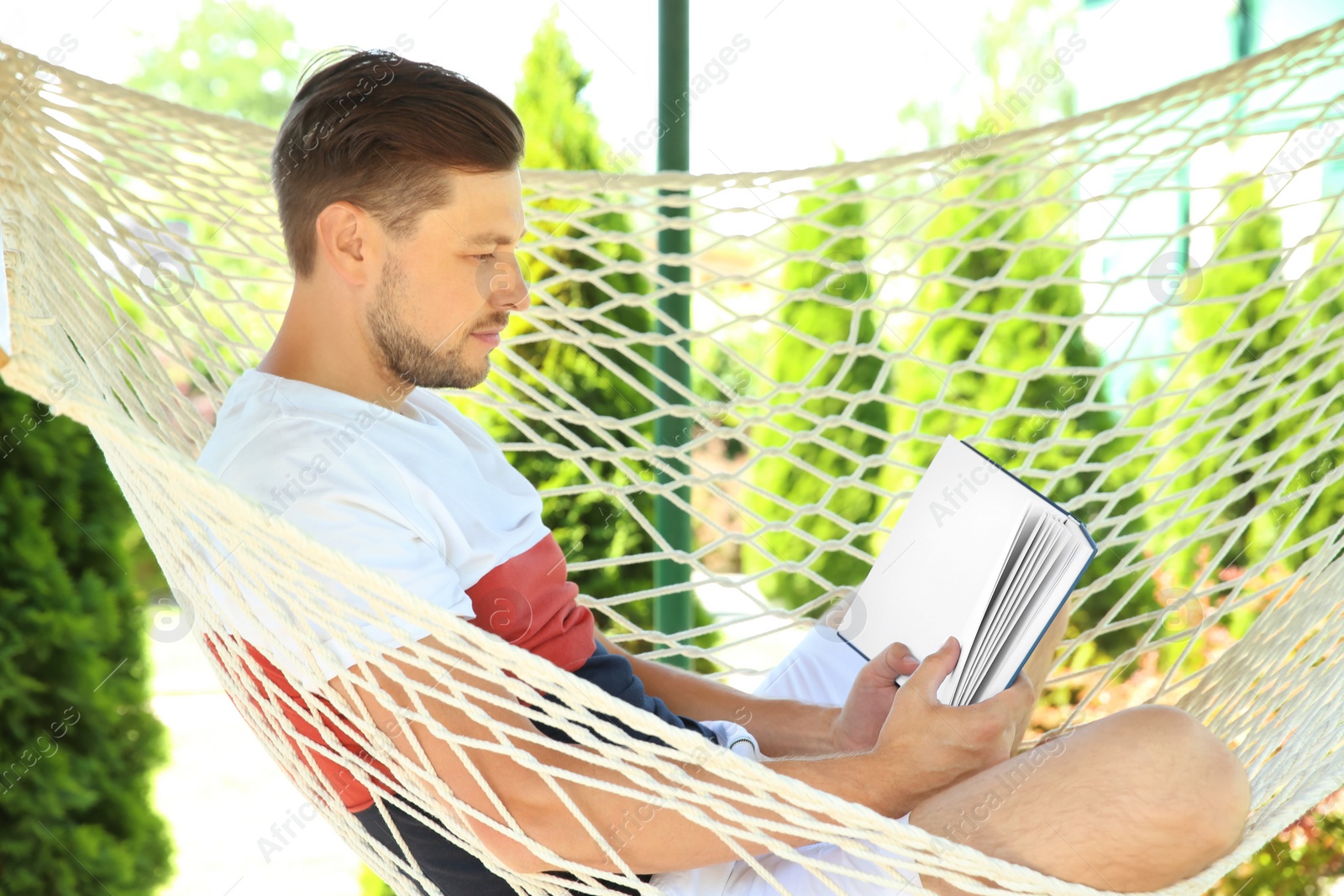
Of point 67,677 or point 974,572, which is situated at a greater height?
point 974,572

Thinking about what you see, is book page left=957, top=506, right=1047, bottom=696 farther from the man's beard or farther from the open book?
the man's beard

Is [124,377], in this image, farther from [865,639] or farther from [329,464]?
[865,639]

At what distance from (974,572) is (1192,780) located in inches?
9.6

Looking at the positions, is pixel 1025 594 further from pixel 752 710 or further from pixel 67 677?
pixel 67 677

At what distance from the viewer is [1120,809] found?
0.76 metres

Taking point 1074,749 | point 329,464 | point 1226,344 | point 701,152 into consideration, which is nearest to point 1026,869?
point 1074,749

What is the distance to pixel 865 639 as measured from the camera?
3.62 feet

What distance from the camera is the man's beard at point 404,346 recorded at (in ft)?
3.26

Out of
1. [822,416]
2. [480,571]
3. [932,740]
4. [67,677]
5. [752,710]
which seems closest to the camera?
[932,740]

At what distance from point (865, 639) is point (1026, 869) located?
1.23 feet

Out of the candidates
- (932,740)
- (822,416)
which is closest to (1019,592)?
(932,740)

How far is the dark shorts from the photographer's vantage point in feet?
3.04

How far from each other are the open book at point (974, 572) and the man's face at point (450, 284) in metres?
0.44

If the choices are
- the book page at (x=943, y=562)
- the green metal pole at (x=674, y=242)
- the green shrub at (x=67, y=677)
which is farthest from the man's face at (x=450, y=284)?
the green shrub at (x=67, y=677)
